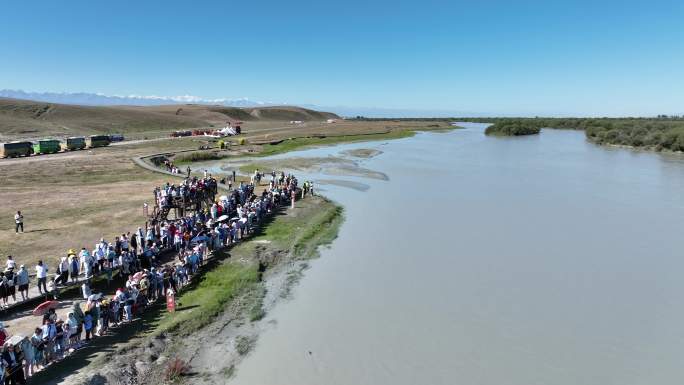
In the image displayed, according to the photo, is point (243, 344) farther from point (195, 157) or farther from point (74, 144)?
point (74, 144)

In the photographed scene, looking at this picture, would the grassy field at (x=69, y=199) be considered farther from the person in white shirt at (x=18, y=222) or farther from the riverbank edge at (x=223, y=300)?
the riverbank edge at (x=223, y=300)

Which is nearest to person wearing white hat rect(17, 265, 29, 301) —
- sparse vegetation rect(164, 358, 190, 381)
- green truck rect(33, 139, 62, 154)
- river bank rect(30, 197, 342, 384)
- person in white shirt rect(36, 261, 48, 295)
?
person in white shirt rect(36, 261, 48, 295)

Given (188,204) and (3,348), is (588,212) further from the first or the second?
(3,348)

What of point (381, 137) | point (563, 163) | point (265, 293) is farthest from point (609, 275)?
point (381, 137)

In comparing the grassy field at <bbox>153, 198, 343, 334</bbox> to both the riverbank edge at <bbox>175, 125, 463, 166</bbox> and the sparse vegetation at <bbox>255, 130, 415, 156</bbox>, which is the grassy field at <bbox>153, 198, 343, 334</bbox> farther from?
the sparse vegetation at <bbox>255, 130, 415, 156</bbox>

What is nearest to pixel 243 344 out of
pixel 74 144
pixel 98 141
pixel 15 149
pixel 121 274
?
pixel 121 274
